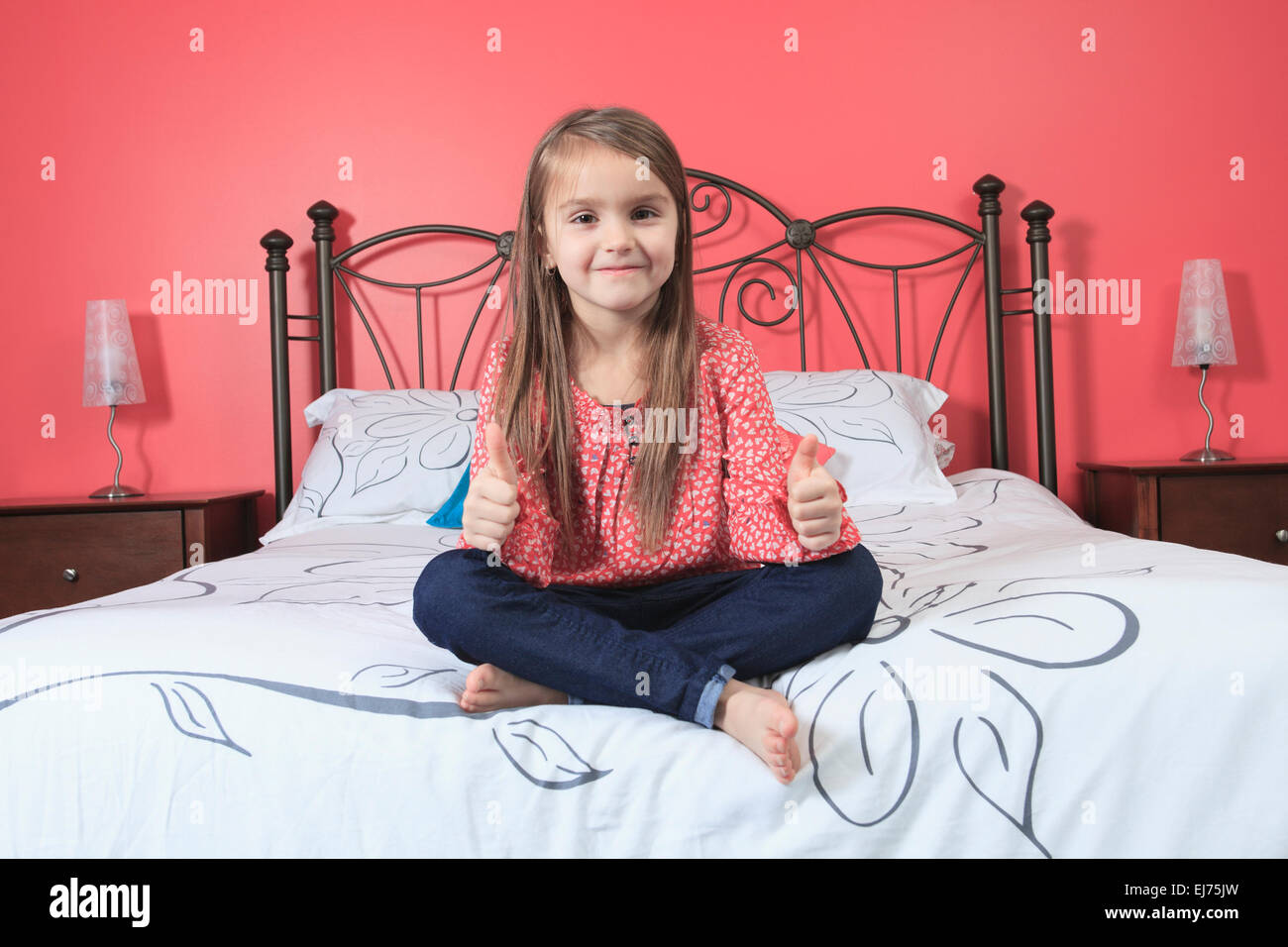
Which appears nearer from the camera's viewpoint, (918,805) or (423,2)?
(918,805)

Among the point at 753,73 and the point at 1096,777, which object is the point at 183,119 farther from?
the point at 1096,777

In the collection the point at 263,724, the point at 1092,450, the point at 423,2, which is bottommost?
the point at 263,724

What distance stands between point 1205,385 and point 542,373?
2.06 metres

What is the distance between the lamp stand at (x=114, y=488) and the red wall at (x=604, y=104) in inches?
1.3

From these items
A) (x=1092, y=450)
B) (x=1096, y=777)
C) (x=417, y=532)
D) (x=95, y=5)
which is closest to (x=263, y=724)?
(x=1096, y=777)

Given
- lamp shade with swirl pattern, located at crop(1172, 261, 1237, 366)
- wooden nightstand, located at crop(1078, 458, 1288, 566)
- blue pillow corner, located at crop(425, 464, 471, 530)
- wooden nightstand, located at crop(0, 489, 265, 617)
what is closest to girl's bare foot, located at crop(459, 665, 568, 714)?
blue pillow corner, located at crop(425, 464, 471, 530)

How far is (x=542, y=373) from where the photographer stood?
44.1 inches

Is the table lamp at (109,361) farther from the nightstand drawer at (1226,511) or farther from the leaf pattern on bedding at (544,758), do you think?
the nightstand drawer at (1226,511)

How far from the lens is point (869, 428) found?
77.0 inches

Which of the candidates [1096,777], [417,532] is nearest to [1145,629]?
[1096,777]

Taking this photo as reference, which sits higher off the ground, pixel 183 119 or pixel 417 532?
pixel 183 119

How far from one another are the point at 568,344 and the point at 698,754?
60cm
